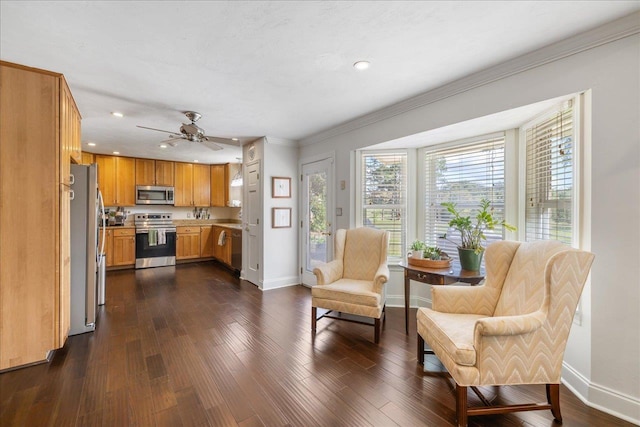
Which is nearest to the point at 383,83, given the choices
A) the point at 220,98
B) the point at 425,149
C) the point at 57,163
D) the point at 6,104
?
the point at 425,149

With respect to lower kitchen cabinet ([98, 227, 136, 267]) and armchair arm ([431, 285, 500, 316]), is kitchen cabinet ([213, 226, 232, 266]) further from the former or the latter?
armchair arm ([431, 285, 500, 316])

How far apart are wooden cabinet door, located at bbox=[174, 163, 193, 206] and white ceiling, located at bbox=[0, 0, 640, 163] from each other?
137 inches

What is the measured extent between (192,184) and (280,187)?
3151 millimetres

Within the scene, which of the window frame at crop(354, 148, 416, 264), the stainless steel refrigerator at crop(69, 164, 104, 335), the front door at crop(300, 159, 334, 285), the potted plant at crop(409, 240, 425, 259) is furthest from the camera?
the front door at crop(300, 159, 334, 285)

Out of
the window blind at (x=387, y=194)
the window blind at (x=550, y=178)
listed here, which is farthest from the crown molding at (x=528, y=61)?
the window blind at (x=387, y=194)

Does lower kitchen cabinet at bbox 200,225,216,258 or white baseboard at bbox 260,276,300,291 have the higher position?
lower kitchen cabinet at bbox 200,225,216,258

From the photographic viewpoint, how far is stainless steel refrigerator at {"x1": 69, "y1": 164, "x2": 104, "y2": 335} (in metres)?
2.75

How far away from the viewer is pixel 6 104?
2.10 meters

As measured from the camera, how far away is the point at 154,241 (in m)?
5.85

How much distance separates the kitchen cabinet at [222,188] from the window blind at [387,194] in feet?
13.0

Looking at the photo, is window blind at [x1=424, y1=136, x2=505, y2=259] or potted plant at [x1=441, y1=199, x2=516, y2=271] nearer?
potted plant at [x1=441, y1=199, x2=516, y2=271]

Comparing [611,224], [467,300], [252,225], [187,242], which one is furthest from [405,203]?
[187,242]

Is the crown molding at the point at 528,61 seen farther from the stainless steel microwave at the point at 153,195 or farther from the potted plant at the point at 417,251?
the stainless steel microwave at the point at 153,195

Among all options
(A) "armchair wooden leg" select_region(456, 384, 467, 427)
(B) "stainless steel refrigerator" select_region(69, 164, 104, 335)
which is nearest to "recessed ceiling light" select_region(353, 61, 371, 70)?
(A) "armchair wooden leg" select_region(456, 384, 467, 427)
